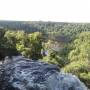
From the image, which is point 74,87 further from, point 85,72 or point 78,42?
point 78,42

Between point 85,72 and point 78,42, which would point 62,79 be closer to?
point 85,72

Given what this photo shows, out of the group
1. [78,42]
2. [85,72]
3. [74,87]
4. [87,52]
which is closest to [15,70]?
[74,87]

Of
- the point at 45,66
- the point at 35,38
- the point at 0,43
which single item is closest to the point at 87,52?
the point at 35,38

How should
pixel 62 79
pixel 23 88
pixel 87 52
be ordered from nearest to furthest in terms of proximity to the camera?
1. pixel 23 88
2. pixel 62 79
3. pixel 87 52

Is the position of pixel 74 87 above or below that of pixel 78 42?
above

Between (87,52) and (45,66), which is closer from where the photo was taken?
(45,66)

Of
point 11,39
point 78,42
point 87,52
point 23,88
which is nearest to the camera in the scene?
point 23,88
